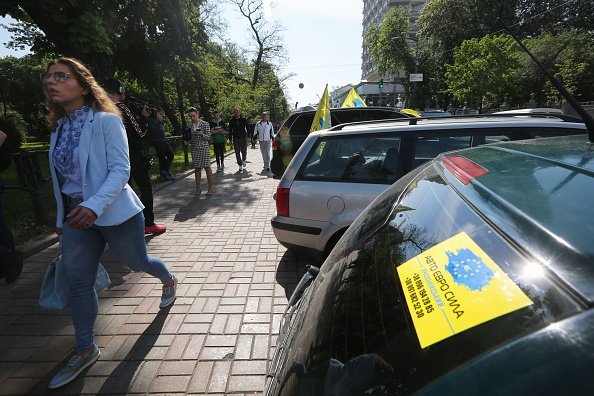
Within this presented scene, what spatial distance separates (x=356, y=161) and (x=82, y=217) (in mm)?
2397

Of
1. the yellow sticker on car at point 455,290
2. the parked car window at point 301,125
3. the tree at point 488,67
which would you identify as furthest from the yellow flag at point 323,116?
the tree at point 488,67

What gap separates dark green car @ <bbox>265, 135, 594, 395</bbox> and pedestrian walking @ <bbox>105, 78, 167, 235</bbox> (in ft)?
13.7

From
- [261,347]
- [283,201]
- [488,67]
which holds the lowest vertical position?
[261,347]

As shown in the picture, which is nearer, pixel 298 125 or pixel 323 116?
pixel 323 116

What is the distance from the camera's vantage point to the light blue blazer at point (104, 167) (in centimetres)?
217

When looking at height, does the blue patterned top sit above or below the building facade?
below

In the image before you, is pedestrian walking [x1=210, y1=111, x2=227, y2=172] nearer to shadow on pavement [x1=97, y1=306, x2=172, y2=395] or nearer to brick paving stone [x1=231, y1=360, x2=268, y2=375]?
shadow on pavement [x1=97, y1=306, x2=172, y2=395]

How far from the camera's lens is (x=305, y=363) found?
3.38ft

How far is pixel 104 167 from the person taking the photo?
225cm

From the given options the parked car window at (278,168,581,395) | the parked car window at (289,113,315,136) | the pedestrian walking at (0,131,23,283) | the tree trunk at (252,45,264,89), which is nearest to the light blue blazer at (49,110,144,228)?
the parked car window at (278,168,581,395)

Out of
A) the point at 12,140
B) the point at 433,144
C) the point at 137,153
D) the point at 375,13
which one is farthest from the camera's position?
the point at 375,13

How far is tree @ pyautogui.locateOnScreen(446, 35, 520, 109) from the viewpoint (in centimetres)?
2575

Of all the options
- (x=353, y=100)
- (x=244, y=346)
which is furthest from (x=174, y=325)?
(x=353, y=100)

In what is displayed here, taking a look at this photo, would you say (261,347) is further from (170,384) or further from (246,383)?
(170,384)
